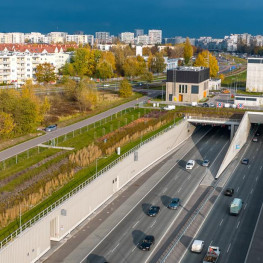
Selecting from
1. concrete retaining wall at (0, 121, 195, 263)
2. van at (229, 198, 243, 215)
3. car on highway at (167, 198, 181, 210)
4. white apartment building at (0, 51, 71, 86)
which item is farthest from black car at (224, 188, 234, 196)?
white apartment building at (0, 51, 71, 86)

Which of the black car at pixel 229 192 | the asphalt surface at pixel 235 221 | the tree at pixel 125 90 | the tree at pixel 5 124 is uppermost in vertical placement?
the tree at pixel 125 90

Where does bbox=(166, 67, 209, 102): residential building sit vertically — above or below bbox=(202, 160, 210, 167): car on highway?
above

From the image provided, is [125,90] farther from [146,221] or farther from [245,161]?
[146,221]

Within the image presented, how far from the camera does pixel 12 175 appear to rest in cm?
3138

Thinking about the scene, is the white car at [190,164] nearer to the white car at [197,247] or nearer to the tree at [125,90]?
the white car at [197,247]

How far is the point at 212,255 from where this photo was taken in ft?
77.7

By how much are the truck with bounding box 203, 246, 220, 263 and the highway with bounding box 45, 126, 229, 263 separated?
A: 3.02m

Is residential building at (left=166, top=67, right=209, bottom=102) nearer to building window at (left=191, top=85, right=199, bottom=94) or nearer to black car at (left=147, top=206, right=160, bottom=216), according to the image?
building window at (left=191, top=85, right=199, bottom=94)

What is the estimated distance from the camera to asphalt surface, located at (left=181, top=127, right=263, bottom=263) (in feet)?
81.7

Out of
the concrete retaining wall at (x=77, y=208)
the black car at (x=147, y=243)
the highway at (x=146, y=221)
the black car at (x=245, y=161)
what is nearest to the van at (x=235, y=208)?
the highway at (x=146, y=221)

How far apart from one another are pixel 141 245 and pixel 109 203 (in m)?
7.37

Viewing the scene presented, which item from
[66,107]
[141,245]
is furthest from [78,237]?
[66,107]

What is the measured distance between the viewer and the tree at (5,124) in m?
39.8

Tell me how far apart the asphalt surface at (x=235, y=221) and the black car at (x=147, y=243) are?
219cm
